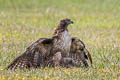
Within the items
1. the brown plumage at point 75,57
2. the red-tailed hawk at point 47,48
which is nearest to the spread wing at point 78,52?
the brown plumage at point 75,57

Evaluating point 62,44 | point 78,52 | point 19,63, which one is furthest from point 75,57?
point 19,63

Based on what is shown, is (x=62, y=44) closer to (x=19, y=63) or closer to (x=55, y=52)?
(x=55, y=52)

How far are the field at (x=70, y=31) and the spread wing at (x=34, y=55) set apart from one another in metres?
0.36

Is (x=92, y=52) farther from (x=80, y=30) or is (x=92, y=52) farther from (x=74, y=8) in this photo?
(x=74, y=8)

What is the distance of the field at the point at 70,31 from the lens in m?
7.73

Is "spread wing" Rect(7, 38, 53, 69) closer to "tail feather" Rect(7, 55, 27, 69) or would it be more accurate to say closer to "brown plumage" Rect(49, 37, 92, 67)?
"tail feather" Rect(7, 55, 27, 69)

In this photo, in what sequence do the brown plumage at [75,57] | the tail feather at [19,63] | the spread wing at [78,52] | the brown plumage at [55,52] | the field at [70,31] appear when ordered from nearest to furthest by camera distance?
the field at [70,31] < the tail feather at [19,63] < the brown plumage at [55,52] < the brown plumage at [75,57] < the spread wing at [78,52]

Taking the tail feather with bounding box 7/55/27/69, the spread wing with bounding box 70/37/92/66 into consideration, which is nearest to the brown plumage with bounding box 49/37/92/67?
the spread wing with bounding box 70/37/92/66

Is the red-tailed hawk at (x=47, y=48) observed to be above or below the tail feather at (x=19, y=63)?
above

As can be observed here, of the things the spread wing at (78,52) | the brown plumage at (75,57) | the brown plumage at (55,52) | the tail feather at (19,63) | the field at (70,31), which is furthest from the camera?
the spread wing at (78,52)

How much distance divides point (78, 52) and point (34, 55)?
1.11 metres

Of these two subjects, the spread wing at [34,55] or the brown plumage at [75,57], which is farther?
the brown plumage at [75,57]

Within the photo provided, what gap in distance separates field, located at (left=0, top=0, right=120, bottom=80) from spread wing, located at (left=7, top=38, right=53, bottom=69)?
0.36m

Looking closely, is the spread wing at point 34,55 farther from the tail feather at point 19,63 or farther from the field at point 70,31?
the field at point 70,31
